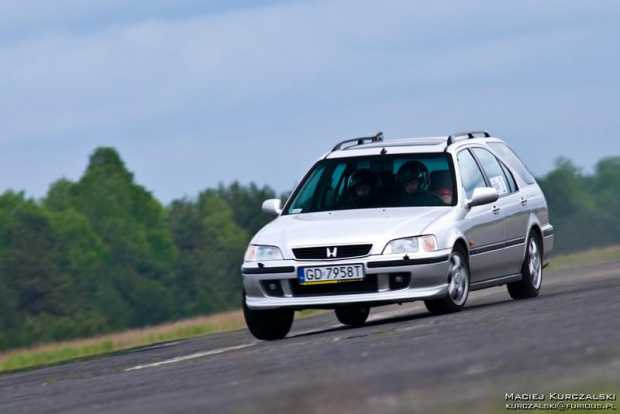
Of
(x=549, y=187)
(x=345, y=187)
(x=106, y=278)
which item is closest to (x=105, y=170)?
(x=106, y=278)

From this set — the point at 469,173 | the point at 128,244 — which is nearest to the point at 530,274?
the point at 469,173

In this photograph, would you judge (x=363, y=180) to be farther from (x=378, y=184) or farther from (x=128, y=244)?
(x=128, y=244)

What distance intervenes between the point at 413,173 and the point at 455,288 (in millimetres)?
1261

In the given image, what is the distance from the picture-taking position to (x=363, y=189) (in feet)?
48.1

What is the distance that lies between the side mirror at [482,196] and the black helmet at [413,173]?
45cm

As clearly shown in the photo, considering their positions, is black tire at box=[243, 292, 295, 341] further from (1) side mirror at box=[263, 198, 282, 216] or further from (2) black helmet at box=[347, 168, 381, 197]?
(2) black helmet at box=[347, 168, 381, 197]

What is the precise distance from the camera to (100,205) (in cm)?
14700

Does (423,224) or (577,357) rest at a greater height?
(423,224)

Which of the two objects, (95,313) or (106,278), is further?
(106,278)

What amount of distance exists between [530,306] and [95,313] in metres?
91.7

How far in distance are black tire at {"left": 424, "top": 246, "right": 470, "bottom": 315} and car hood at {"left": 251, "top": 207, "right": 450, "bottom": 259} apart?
0.41 metres

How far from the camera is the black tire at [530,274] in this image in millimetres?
15667

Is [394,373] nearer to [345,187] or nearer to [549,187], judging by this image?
[345,187]

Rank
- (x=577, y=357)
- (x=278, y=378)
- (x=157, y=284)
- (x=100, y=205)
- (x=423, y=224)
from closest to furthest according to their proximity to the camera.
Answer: (x=577, y=357) → (x=278, y=378) → (x=423, y=224) → (x=157, y=284) → (x=100, y=205)
